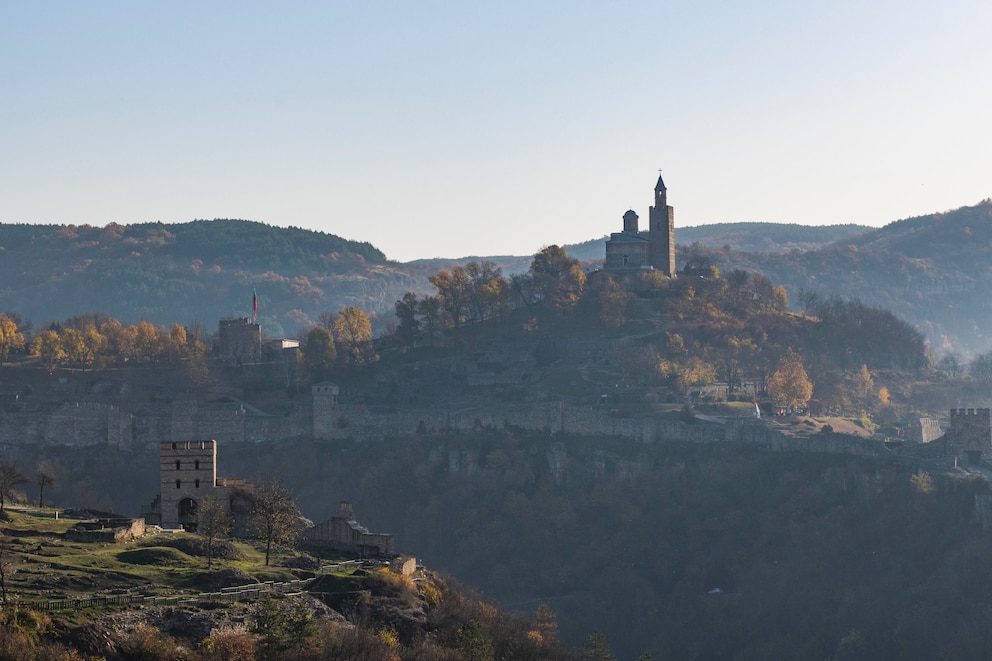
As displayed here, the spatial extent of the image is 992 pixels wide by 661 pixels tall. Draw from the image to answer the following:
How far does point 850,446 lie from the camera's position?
4564 inches

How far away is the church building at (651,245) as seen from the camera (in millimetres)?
148875

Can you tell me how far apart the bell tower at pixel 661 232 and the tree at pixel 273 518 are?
76.6 m

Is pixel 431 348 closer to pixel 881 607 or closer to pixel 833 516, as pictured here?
pixel 833 516

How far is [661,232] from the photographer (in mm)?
149000

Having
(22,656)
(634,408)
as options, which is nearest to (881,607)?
(634,408)

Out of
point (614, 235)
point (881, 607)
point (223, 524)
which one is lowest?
point (881, 607)

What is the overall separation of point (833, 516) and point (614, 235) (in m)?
44.8

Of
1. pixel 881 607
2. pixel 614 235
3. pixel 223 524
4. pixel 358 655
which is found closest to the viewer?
pixel 358 655

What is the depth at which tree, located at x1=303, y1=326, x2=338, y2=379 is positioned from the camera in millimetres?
145000

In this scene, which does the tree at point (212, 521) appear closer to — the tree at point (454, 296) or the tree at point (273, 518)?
the tree at point (273, 518)

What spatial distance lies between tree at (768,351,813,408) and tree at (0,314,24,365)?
5379 centimetres

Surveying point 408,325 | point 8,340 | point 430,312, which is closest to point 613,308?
point 430,312

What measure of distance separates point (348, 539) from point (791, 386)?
2398 inches

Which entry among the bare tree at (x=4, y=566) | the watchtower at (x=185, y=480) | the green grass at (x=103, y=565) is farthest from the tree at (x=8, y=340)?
the bare tree at (x=4, y=566)
